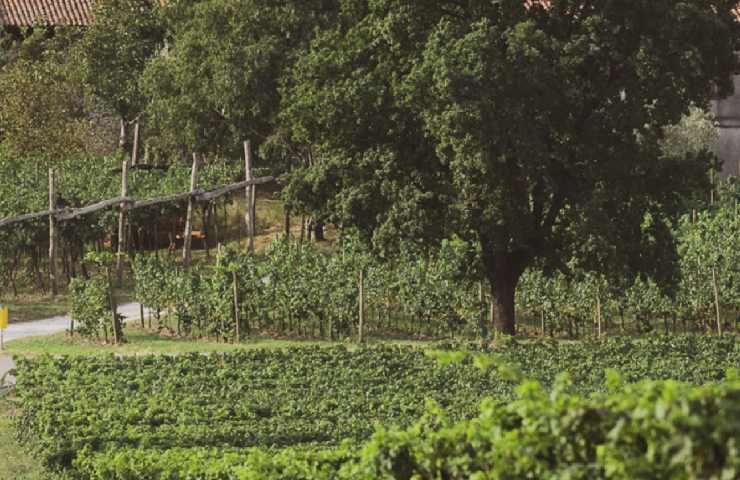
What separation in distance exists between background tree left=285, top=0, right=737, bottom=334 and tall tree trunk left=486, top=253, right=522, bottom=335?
0.05 m

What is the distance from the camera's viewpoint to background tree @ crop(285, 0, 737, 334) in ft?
96.7

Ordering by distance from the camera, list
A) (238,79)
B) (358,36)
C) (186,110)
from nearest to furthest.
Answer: (358,36), (238,79), (186,110)

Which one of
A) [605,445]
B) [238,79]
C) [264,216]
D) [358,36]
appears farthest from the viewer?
[264,216]

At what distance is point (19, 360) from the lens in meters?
27.2

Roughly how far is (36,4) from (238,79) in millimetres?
23754

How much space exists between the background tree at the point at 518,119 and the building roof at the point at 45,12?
98.9 ft

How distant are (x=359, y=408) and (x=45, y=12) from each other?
1669 inches

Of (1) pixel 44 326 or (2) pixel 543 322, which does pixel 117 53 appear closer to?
(1) pixel 44 326

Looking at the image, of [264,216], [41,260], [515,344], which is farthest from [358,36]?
[264,216]

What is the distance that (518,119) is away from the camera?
29297 mm

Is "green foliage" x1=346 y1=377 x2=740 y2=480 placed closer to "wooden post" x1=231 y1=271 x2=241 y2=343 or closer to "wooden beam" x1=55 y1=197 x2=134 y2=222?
"wooden post" x1=231 y1=271 x2=241 y2=343

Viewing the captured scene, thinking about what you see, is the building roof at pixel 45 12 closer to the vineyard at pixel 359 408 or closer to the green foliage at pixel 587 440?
the vineyard at pixel 359 408

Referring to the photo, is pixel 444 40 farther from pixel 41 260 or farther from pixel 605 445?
pixel 605 445

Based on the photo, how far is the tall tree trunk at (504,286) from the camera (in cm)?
3216
